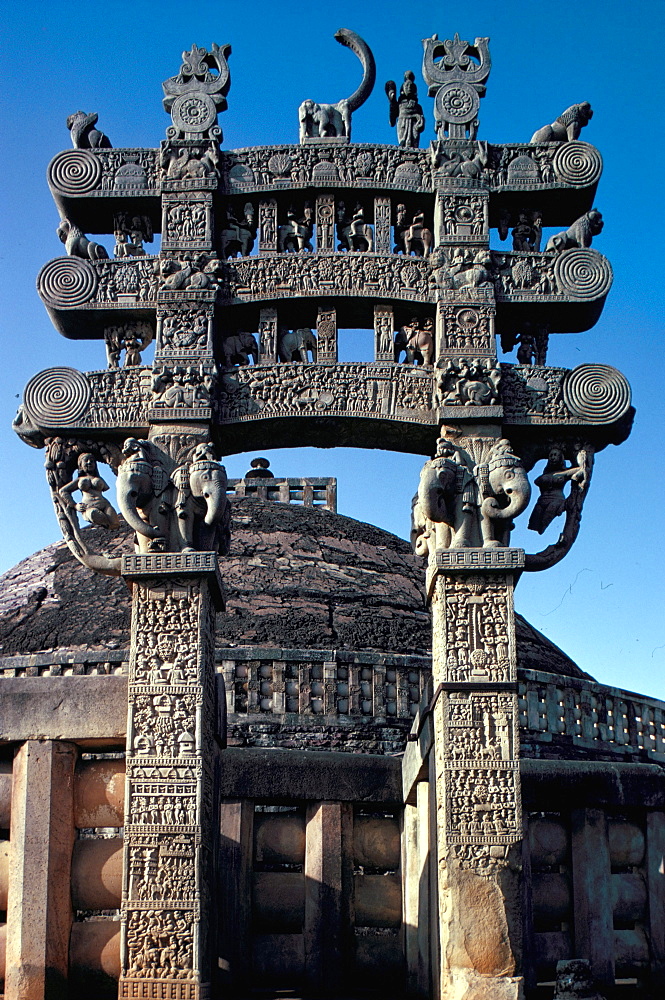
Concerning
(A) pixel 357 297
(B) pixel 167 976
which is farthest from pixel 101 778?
(A) pixel 357 297

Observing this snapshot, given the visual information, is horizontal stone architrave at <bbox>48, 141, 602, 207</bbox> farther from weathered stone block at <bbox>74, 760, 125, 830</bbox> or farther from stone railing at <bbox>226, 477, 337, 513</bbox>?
stone railing at <bbox>226, 477, 337, 513</bbox>

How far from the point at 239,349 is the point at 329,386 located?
0.88 metres

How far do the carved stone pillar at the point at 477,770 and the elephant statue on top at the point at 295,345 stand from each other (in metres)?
2.14

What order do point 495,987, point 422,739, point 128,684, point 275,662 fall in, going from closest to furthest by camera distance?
point 495,987, point 128,684, point 422,739, point 275,662

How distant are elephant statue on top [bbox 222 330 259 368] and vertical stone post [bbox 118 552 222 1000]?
1839mm

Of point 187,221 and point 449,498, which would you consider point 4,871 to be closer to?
point 449,498

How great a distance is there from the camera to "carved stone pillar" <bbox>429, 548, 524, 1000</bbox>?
8.09 metres

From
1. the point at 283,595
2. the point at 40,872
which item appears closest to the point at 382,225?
the point at 40,872

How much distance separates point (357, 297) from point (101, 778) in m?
4.11

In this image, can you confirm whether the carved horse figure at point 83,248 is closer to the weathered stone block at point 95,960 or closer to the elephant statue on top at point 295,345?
the elephant statue on top at point 295,345

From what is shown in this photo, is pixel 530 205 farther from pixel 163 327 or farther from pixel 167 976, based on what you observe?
pixel 167 976

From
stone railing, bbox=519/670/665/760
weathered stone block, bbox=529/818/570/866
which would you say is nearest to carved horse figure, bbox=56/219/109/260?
weathered stone block, bbox=529/818/570/866

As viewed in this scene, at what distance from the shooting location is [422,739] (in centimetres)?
943

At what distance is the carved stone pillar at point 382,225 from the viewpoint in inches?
393
